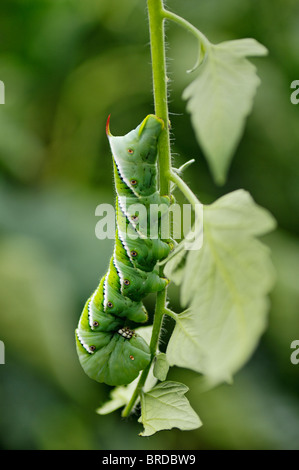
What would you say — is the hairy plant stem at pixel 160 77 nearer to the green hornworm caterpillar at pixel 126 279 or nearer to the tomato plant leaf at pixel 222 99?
the tomato plant leaf at pixel 222 99

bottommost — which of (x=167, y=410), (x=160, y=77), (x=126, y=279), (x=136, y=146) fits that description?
(x=167, y=410)

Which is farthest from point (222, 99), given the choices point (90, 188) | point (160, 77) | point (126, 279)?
point (90, 188)

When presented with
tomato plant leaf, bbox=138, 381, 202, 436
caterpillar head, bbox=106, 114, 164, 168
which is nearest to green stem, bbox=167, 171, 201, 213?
caterpillar head, bbox=106, 114, 164, 168

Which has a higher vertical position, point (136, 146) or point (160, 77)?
point (160, 77)

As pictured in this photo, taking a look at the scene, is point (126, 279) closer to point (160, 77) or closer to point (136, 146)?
point (136, 146)

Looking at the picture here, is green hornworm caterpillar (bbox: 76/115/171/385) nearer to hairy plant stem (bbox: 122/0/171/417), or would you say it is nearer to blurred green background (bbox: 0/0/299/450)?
hairy plant stem (bbox: 122/0/171/417)

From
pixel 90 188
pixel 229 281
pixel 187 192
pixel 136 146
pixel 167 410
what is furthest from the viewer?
pixel 90 188
